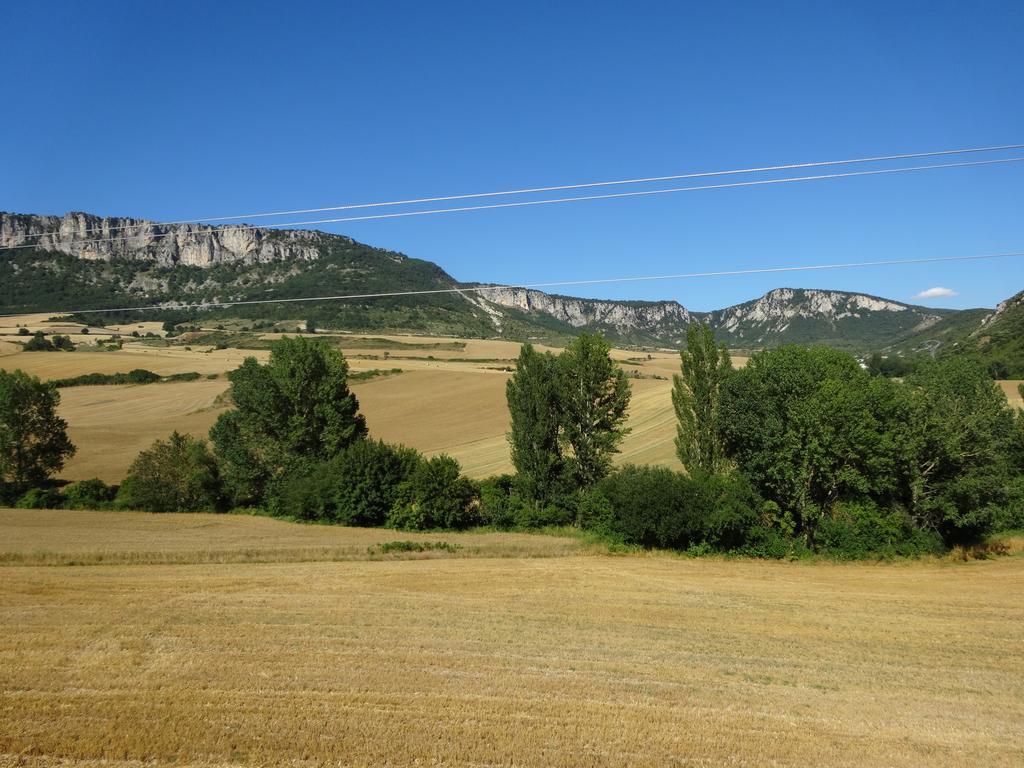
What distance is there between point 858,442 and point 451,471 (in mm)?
19068

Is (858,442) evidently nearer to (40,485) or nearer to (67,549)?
(67,549)

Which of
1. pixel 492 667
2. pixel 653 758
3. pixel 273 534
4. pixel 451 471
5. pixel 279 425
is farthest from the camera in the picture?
pixel 279 425

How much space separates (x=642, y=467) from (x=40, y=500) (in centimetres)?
3563

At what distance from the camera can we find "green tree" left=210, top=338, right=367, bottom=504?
43188 mm

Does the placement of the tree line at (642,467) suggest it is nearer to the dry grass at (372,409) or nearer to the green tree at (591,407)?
the green tree at (591,407)

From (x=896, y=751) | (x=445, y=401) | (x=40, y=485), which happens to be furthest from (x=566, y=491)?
(x=445, y=401)

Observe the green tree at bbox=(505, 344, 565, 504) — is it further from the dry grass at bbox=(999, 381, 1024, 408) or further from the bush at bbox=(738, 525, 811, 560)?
the dry grass at bbox=(999, 381, 1024, 408)

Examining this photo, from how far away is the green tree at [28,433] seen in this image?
4716cm

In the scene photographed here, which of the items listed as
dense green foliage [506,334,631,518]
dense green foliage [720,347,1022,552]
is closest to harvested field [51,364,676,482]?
dense green foliage [506,334,631,518]

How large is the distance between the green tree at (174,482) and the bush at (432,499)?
13747 mm

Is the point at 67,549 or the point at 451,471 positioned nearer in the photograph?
the point at 67,549

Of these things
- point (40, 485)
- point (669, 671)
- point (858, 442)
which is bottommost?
point (40, 485)

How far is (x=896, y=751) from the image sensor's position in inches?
444

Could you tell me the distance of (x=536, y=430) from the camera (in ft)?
126
